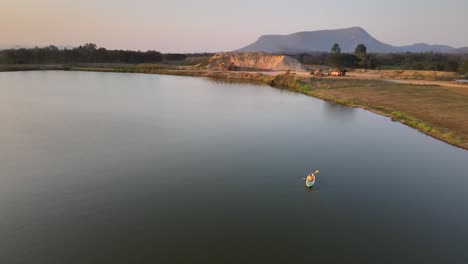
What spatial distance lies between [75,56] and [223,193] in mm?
104903

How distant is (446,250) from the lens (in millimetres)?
10531

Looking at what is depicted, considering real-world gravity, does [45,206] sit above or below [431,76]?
below

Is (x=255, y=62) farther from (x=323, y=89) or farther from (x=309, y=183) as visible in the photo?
(x=309, y=183)

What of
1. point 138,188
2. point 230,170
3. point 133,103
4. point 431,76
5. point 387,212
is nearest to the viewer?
point 387,212

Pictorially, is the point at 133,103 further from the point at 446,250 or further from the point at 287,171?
the point at 446,250

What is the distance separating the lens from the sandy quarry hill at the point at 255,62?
306 ft

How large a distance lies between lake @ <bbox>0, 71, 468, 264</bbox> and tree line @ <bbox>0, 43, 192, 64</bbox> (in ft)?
263

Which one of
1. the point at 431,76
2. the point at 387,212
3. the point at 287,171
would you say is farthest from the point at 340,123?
the point at 431,76

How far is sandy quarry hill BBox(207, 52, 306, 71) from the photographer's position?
93188mm

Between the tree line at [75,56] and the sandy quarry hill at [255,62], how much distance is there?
29166 millimetres

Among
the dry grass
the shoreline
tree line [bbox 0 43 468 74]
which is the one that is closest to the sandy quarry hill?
tree line [bbox 0 43 468 74]

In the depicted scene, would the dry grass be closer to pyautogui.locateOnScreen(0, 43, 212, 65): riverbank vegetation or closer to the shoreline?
the shoreline

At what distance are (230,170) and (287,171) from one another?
282 cm

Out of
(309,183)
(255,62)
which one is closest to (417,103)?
(309,183)
